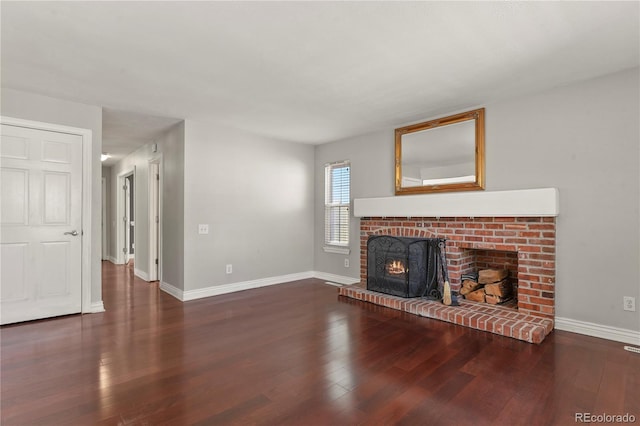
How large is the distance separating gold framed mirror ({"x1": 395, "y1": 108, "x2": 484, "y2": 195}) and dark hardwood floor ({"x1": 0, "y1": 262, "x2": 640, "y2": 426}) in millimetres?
1651

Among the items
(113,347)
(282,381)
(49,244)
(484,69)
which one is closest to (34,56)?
(49,244)

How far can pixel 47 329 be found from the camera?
10.3 feet

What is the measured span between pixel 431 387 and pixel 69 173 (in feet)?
13.5

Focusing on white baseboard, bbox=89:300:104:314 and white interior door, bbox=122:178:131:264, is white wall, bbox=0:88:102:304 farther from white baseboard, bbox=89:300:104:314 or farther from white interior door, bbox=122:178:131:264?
white interior door, bbox=122:178:131:264

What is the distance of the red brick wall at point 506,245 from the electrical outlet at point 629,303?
0.50 meters

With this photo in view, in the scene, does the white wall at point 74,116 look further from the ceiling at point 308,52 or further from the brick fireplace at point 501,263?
the brick fireplace at point 501,263

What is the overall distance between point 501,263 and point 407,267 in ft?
3.56

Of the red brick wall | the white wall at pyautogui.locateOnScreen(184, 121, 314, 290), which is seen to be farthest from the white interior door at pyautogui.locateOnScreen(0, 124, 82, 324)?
the red brick wall

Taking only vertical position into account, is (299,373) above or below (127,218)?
below

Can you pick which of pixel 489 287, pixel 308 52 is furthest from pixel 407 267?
pixel 308 52

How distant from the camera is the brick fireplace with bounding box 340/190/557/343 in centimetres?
307

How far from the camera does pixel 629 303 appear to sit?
9.14 ft

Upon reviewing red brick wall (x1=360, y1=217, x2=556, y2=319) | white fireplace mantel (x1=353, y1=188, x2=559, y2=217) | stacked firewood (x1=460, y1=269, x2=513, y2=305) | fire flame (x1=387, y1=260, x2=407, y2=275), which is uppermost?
white fireplace mantel (x1=353, y1=188, x2=559, y2=217)

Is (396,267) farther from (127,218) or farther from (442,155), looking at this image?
(127,218)
